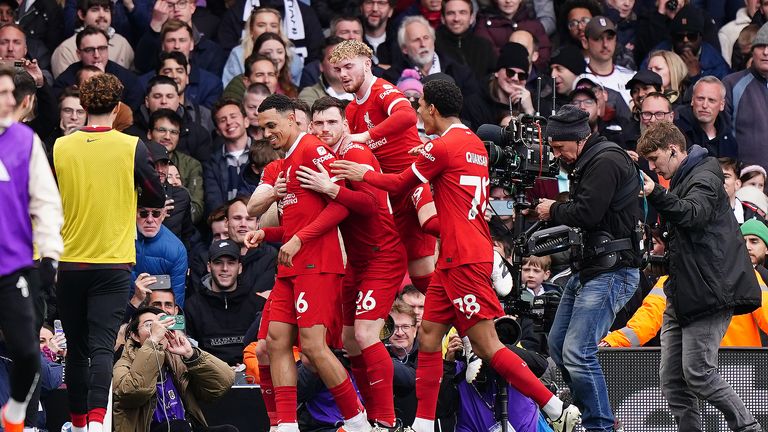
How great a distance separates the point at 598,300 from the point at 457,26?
6899 mm

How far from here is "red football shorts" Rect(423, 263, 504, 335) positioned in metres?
11.0

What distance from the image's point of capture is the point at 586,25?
17.5 meters

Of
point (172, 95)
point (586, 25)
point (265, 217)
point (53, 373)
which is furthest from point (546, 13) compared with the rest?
Result: point (53, 373)

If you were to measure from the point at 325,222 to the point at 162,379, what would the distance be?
202 centimetres

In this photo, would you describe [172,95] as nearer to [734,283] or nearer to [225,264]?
[225,264]

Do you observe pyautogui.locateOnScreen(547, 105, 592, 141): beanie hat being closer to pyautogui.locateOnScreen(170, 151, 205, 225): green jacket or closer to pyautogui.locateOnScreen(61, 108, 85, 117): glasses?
pyautogui.locateOnScreen(170, 151, 205, 225): green jacket

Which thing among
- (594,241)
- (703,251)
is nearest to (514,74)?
(594,241)

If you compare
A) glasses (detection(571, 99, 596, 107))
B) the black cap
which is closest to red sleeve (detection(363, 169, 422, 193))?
the black cap

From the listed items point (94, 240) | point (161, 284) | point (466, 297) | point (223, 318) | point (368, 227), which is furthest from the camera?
point (223, 318)

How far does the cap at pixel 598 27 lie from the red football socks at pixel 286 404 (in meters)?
7.64

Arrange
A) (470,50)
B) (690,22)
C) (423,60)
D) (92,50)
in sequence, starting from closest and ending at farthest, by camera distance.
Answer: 1. (92,50)
2. (423,60)
3. (470,50)
4. (690,22)

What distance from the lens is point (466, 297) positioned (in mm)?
11016

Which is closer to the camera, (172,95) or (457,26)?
(172,95)

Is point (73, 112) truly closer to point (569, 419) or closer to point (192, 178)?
point (192, 178)
